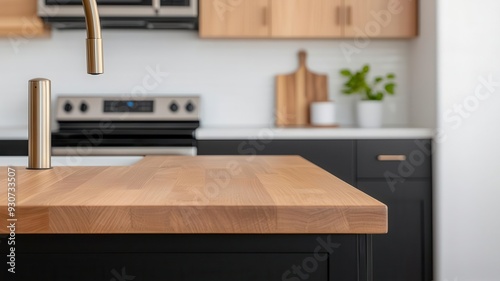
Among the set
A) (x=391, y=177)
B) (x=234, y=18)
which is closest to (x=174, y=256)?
(x=391, y=177)

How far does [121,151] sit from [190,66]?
0.80m

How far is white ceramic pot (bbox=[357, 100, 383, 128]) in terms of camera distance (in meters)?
3.82

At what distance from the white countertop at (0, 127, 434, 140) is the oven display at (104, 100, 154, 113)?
50 centimetres

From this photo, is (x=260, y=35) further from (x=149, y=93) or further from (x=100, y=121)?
(x=100, y=121)

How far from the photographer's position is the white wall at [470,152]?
344 cm

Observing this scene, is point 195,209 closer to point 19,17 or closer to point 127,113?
point 127,113

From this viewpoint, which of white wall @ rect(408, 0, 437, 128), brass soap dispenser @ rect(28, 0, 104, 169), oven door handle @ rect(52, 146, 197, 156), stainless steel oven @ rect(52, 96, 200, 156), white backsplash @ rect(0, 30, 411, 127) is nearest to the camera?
brass soap dispenser @ rect(28, 0, 104, 169)

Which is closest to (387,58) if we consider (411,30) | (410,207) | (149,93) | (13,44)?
(411,30)

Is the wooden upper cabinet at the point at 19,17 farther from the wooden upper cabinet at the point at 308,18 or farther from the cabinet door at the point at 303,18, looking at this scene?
the cabinet door at the point at 303,18

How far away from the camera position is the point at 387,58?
159 inches

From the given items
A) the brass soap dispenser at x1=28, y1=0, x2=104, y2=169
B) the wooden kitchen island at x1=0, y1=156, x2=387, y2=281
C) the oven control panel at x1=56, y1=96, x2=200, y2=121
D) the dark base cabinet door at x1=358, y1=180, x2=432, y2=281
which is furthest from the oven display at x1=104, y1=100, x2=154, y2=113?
the wooden kitchen island at x1=0, y1=156, x2=387, y2=281

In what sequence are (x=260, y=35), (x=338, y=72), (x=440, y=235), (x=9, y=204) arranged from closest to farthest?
1. (x=9, y=204)
2. (x=440, y=235)
3. (x=260, y=35)
4. (x=338, y=72)

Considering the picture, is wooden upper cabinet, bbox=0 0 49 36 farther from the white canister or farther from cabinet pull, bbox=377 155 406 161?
cabinet pull, bbox=377 155 406 161

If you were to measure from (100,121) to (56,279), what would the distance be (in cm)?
266
